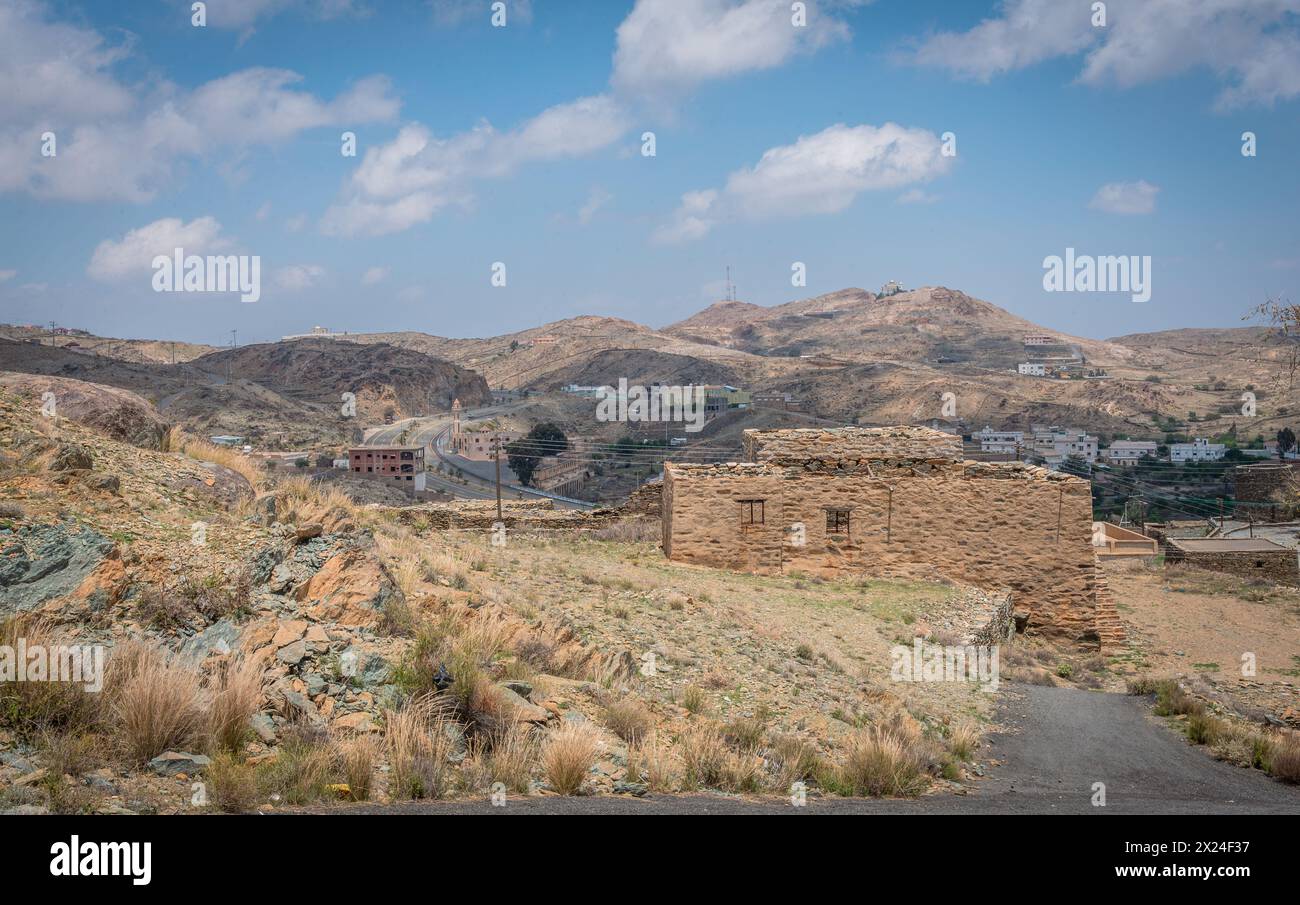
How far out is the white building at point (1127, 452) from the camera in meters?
62.3

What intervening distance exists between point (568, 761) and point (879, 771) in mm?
2478

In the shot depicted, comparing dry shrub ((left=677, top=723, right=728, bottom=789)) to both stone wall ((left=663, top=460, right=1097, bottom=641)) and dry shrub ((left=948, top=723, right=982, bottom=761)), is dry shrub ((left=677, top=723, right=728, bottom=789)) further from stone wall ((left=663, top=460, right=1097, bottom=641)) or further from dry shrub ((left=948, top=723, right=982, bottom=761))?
stone wall ((left=663, top=460, right=1097, bottom=641))

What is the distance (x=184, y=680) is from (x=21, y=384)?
944 cm

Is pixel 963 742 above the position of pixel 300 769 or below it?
below

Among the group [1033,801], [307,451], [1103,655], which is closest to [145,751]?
[1033,801]

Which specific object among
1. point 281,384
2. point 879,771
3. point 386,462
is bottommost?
point 879,771

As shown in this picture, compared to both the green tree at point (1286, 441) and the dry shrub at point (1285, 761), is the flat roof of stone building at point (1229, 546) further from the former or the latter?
the green tree at point (1286, 441)

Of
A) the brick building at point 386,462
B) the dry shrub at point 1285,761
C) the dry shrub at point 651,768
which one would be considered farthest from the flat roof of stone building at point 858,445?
the brick building at point 386,462

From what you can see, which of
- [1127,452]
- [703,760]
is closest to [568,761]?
[703,760]

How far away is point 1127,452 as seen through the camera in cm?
6394

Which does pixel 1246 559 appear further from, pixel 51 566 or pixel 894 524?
pixel 51 566

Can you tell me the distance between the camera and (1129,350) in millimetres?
159000

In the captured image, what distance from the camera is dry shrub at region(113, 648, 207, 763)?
5012 millimetres

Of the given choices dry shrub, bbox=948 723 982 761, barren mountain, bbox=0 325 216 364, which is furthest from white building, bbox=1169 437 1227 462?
barren mountain, bbox=0 325 216 364
